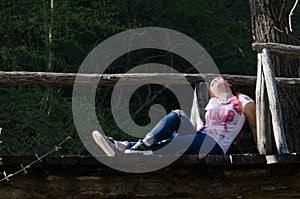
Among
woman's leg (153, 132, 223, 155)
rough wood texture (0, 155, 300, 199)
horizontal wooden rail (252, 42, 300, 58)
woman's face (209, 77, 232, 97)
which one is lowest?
rough wood texture (0, 155, 300, 199)

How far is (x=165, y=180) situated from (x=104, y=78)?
162 cm

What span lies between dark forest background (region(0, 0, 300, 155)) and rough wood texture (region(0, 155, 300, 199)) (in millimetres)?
7903

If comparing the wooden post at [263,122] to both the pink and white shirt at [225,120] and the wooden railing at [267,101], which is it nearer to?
the wooden railing at [267,101]

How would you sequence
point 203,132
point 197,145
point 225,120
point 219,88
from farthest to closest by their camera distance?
point 219,88 < point 225,120 < point 203,132 < point 197,145

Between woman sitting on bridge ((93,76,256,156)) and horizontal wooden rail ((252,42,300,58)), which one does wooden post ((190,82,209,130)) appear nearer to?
woman sitting on bridge ((93,76,256,156))

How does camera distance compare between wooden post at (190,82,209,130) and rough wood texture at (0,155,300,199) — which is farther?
wooden post at (190,82,209,130)

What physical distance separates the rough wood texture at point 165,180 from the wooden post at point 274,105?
0.16m

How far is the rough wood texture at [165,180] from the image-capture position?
5.12 meters

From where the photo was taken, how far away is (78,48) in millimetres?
14914

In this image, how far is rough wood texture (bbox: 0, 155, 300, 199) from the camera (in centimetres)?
512

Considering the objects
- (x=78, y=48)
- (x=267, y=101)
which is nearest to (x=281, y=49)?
(x=267, y=101)

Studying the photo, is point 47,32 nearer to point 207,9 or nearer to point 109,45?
point 109,45

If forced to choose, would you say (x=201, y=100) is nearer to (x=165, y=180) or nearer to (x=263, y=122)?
(x=263, y=122)

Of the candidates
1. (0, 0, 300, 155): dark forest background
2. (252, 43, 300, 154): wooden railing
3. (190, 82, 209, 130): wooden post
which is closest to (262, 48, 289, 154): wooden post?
(252, 43, 300, 154): wooden railing
